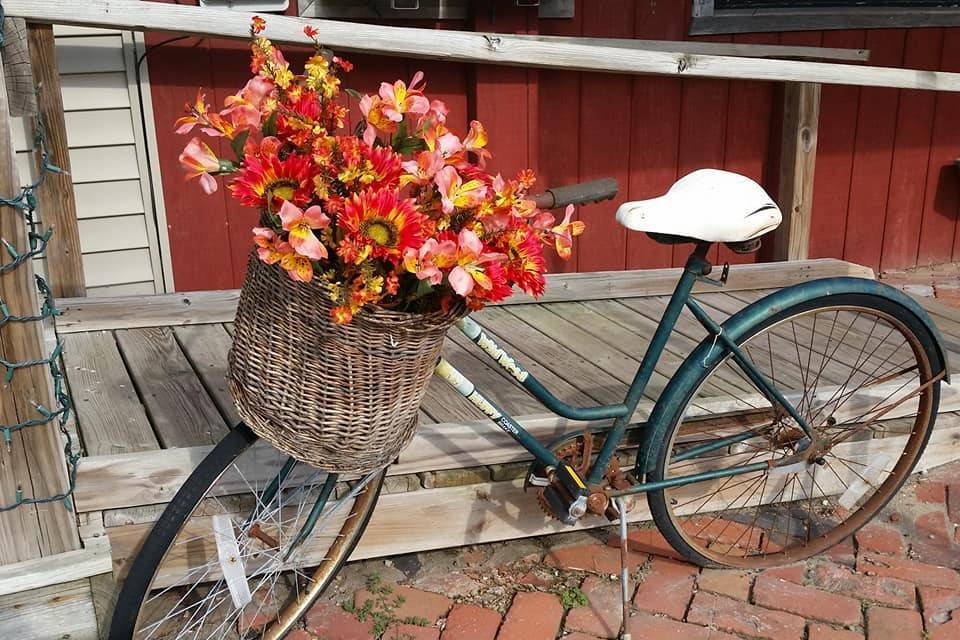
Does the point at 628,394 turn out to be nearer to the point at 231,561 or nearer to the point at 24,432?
the point at 231,561

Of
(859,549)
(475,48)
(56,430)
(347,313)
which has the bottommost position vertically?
(859,549)

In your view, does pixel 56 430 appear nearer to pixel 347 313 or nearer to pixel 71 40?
pixel 347 313

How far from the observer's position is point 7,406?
6.91 ft

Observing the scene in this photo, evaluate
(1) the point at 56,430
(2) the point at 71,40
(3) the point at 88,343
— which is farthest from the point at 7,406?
(2) the point at 71,40

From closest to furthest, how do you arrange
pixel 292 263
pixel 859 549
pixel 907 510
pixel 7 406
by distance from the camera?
1. pixel 292 263
2. pixel 7 406
3. pixel 859 549
4. pixel 907 510

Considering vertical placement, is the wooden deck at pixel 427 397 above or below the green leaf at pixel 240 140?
below

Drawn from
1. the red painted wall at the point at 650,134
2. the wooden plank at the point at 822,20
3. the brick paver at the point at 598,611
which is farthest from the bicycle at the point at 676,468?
the wooden plank at the point at 822,20

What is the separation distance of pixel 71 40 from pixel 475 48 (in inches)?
63.1

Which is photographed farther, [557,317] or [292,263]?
[557,317]

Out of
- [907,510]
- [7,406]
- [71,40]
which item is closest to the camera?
[7,406]

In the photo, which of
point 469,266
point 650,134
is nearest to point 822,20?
point 650,134

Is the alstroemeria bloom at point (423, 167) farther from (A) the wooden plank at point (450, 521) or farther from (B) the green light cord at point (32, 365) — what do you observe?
(A) the wooden plank at point (450, 521)

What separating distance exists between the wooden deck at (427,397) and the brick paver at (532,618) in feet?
0.75

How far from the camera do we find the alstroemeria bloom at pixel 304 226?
5.27ft
